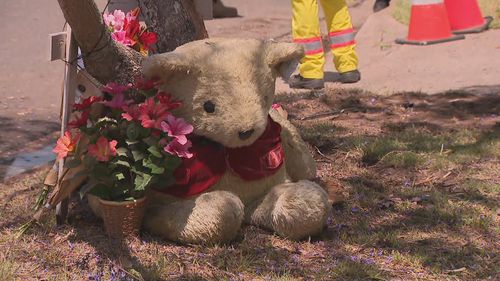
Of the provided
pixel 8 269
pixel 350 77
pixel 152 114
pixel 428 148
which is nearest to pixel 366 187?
pixel 428 148

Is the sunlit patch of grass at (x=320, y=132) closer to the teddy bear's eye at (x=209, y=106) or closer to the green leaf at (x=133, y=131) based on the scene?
the teddy bear's eye at (x=209, y=106)

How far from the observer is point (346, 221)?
3.77 meters

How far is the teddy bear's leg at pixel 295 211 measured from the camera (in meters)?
3.38

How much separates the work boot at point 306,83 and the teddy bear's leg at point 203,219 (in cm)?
342

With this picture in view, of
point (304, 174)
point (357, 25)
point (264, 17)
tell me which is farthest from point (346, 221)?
point (264, 17)

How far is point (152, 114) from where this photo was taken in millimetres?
3240

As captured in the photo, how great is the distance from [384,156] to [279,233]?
1441 millimetres

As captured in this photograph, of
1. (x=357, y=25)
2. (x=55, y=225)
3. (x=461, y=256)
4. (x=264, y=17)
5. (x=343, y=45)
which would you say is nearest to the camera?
(x=461, y=256)

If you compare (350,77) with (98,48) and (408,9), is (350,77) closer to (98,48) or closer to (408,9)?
(408,9)

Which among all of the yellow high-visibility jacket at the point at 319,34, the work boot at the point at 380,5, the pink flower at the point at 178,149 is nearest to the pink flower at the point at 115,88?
the pink flower at the point at 178,149

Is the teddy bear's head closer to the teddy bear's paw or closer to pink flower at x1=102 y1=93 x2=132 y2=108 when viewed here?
pink flower at x1=102 y1=93 x2=132 y2=108

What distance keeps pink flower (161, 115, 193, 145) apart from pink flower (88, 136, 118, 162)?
0.74ft

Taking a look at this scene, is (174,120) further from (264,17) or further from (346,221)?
(264,17)

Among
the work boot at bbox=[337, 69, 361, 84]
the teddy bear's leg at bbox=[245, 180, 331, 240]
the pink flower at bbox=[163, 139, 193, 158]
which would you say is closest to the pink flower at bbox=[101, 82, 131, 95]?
the pink flower at bbox=[163, 139, 193, 158]
